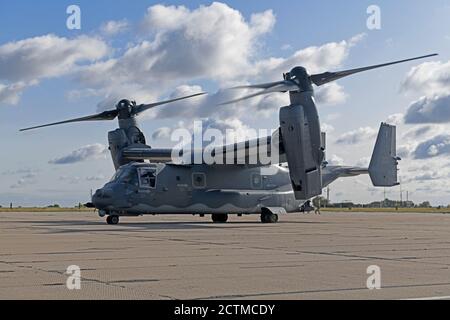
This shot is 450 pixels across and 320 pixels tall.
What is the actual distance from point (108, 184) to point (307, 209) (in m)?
11.7

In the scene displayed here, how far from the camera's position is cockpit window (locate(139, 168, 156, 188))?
1267 inches

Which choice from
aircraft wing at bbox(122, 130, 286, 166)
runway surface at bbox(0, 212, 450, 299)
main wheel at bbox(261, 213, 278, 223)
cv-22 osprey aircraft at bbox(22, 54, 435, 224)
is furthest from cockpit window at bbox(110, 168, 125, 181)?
runway surface at bbox(0, 212, 450, 299)

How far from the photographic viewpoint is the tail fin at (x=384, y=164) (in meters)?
38.1

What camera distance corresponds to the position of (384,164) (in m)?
38.2

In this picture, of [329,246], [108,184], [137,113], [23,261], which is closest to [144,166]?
[108,184]

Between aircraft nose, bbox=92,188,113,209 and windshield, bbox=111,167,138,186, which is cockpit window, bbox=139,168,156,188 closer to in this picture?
windshield, bbox=111,167,138,186

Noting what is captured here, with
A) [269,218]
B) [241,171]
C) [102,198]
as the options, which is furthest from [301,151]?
[102,198]

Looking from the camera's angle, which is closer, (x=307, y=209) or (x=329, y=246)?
(x=329, y=246)

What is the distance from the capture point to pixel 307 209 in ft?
122

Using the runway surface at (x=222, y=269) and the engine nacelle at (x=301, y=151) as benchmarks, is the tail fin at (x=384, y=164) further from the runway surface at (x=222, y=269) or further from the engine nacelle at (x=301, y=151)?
the runway surface at (x=222, y=269)

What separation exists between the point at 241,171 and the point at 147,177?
584 cm

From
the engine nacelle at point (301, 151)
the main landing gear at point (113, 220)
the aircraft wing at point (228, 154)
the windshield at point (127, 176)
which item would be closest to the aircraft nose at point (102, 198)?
the main landing gear at point (113, 220)

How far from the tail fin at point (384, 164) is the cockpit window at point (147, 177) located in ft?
42.8
